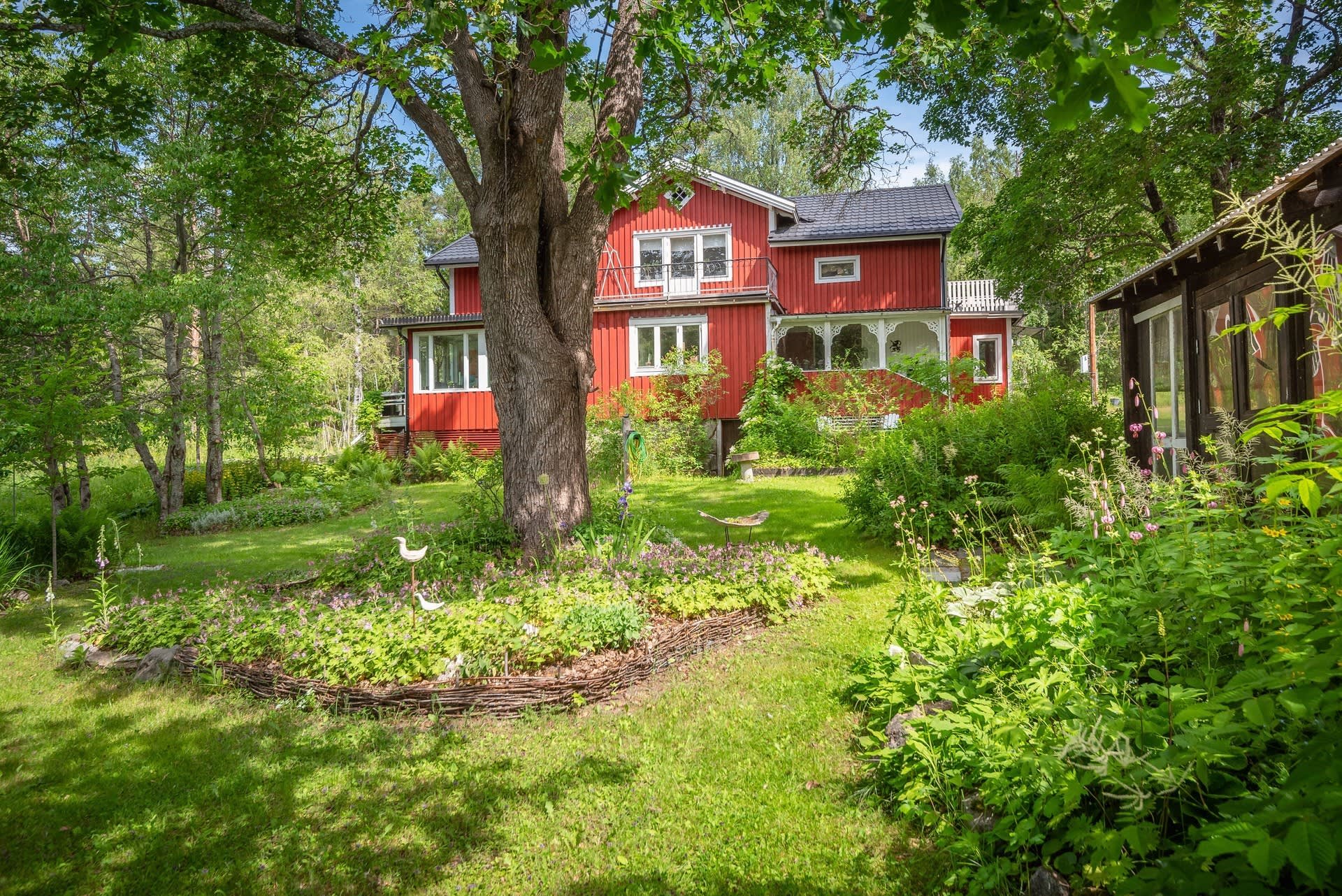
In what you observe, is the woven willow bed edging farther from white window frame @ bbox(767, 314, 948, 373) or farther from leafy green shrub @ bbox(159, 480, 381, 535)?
white window frame @ bbox(767, 314, 948, 373)

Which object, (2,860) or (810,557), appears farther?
(810,557)

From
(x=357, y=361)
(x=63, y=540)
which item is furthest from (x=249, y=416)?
(x=357, y=361)

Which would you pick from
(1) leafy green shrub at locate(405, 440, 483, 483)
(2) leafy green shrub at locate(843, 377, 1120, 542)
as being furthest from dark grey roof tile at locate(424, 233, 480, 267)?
(2) leafy green shrub at locate(843, 377, 1120, 542)

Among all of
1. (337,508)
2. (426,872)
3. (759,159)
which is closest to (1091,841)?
(426,872)

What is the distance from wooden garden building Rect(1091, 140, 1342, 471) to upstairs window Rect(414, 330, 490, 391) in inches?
589

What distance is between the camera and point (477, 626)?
14.4 ft

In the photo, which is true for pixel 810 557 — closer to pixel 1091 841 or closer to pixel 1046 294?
pixel 1091 841

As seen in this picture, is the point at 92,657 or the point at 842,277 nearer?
the point at 92,657

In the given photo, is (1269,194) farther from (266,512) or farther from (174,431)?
(174,431)

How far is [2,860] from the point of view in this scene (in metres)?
2.85

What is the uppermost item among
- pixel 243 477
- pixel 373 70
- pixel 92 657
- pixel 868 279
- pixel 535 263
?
pixel 868 279

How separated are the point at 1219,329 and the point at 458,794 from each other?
8.67m

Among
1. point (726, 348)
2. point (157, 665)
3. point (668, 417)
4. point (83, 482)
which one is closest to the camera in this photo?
point (157, 665)

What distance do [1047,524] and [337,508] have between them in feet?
39.1
